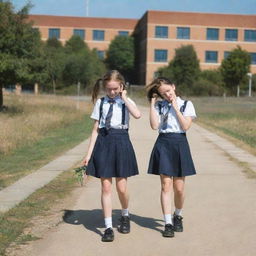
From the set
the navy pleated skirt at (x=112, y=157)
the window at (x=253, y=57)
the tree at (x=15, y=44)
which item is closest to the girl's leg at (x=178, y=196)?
the navy pleated skirt at (x=112, y=157)

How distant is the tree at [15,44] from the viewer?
110 feet

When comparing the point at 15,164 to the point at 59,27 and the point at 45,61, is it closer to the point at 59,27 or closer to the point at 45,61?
the point at 45,61

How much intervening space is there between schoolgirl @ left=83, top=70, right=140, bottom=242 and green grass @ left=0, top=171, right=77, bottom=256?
97 centimetres

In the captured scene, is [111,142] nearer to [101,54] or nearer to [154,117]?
[154,117]

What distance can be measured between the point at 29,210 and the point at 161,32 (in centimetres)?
8208

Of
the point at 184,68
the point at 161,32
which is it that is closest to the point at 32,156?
the point at 184,68

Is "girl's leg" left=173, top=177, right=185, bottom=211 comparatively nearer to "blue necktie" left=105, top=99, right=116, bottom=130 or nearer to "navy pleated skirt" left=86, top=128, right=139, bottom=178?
"navy pleated skirt" left=86, top=128, right=139, bottom=178

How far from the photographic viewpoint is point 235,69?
77812 millimetres

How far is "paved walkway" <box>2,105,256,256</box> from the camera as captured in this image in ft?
19.3

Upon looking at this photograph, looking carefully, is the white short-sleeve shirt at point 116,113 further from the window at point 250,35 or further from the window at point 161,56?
the window at point 250,35

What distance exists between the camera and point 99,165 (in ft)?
21.1

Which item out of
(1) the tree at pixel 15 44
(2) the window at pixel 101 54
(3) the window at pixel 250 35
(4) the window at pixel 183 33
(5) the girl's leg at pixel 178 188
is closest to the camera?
(5) the girl's leg at pixel 178 188

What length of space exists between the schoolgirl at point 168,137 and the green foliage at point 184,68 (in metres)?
70.5

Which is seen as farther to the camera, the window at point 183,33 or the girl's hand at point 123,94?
the window at point 183,33
